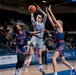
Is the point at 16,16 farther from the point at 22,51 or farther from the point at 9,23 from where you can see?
the point at 22,51

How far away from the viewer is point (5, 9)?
2316 cm

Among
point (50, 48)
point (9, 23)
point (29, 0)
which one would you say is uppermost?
point (29, 0)

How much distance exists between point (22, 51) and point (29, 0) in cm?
1419

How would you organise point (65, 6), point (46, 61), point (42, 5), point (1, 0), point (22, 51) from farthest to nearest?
1. point (65, 6)
2. point (42, 5)
3. point (1, 0)
4. point (46, 61)
5. point (22, 51)

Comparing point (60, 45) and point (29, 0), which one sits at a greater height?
point (29, 0)

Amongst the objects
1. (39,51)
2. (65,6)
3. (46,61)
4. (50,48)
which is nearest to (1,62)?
(46,61)

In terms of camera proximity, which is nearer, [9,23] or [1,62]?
[1,62]

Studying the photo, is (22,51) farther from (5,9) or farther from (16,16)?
(16,16)

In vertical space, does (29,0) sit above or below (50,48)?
above

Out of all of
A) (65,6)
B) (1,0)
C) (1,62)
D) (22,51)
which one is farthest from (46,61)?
(65,6)

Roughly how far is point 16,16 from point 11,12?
0.88 m

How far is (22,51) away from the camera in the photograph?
27.1 feet

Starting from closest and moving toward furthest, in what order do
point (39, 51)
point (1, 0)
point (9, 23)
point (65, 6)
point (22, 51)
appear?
point (22, 51)
point (39, 51)
point (1, 0)
point (9, 23)
point (65, 6)

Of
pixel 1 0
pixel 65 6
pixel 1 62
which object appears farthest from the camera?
pixel 65 6
